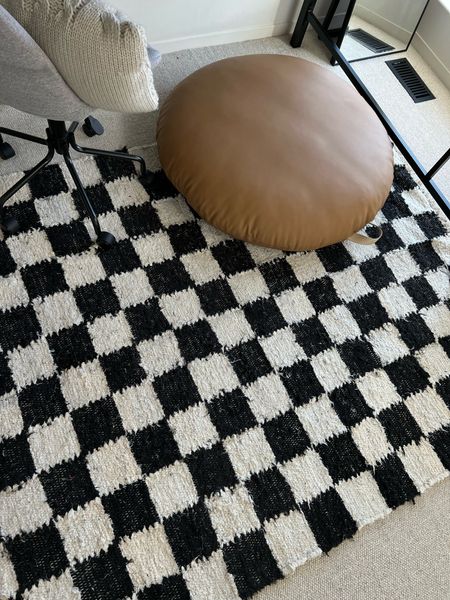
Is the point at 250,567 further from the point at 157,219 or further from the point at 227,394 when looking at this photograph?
the point at 157,219

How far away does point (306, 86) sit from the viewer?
1697 mm

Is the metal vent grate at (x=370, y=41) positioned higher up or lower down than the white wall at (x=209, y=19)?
higher up

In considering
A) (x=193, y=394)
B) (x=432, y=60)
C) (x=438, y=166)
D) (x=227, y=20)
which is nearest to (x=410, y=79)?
(x=432, y=60)

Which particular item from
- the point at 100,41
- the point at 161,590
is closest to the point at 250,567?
the point at 161,590

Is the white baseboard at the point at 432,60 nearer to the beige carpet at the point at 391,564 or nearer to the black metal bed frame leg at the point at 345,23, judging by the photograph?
the black metal bed frame leg at the point at 345,23

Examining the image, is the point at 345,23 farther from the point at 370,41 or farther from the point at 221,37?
the point at 221,37

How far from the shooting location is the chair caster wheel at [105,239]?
5.15ft

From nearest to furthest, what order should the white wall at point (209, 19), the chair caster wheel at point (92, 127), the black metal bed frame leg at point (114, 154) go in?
the black metal bed frame leg at point (114, 154)
the chair caster wheel at point (92, 127)
the white wall at point (209, 19)

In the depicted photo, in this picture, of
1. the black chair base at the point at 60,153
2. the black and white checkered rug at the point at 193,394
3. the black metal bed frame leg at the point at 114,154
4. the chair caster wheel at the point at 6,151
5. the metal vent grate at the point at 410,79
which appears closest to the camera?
the black and white checkered rug at the point at 193,394

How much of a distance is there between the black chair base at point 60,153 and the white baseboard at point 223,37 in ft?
2.19

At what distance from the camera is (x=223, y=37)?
2.13m

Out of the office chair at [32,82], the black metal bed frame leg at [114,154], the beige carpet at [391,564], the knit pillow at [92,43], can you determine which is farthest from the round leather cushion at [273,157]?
the beige carpet at [391,564]

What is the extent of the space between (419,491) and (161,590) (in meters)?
0.76

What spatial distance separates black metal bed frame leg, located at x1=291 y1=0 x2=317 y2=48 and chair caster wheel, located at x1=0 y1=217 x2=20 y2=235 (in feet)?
4.85
